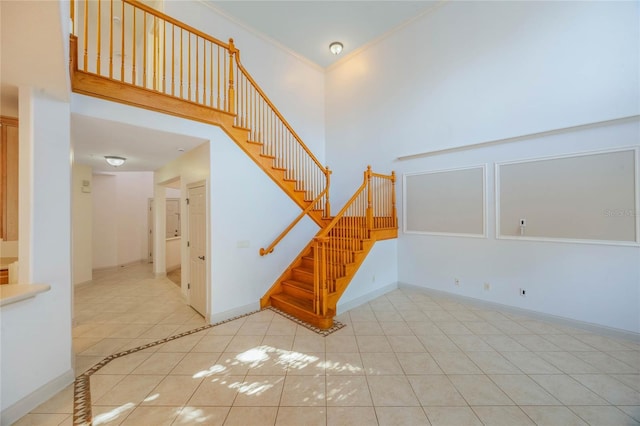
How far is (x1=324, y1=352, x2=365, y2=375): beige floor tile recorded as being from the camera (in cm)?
237

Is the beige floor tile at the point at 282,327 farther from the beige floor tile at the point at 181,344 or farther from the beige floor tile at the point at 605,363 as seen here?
the beige floor tile at the point at 605,363

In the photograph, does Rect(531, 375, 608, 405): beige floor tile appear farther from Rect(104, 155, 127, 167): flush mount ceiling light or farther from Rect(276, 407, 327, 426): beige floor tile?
Rect(104, 155, 127, 167): flush mount ceiling light

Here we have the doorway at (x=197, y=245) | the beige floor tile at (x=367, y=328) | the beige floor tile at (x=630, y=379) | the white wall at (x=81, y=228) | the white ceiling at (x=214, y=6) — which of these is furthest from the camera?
the white wall at (x=81, y=228)

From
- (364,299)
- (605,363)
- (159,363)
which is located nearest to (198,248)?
(159,363)

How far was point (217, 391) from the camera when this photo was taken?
2123 millimetres

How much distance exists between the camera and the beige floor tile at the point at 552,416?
1777 millimetres

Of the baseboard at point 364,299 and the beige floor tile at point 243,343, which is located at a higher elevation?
the baseboard at point 364,299

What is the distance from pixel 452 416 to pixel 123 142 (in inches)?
194

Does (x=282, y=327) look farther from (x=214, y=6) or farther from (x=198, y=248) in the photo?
(x=214, y=6)

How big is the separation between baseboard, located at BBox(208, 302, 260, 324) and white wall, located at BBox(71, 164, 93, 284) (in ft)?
13.6

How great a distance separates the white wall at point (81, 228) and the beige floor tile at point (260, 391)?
18.0 feet

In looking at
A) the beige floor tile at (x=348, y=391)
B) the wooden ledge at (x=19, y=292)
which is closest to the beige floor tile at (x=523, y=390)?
the beige floor tile at (x=348, y=391)

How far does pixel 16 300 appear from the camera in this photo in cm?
183

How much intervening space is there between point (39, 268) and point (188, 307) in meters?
2.33
